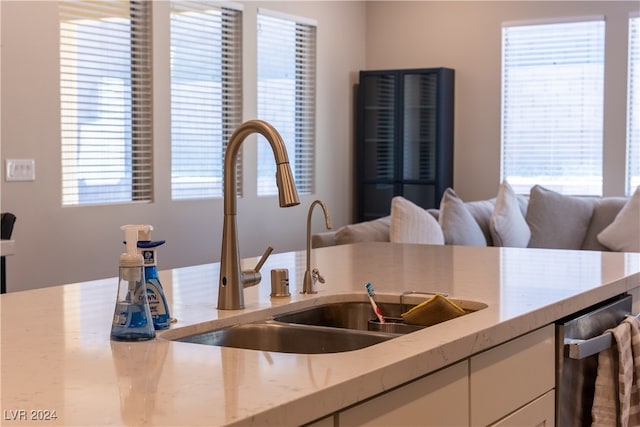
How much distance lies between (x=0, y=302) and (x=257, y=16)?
202 inches

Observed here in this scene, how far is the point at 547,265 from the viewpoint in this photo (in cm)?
247

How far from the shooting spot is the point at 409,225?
4.61 m

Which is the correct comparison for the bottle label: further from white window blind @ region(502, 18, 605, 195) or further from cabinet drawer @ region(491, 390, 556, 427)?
white window blind @ region(502, 18, 605, 195)

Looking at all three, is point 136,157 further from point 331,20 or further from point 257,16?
point 331,20

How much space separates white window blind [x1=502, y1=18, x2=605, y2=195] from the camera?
7.19 metres

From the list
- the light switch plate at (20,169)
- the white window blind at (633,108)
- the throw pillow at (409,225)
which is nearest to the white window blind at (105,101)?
the light switch plate at (20,169)

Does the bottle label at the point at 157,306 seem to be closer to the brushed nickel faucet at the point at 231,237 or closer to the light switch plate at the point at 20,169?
the brushed nickel faucet at the point at 231,237

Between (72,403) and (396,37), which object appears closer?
(72,403)

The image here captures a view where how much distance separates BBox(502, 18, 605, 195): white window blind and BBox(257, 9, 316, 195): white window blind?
1.76 meters

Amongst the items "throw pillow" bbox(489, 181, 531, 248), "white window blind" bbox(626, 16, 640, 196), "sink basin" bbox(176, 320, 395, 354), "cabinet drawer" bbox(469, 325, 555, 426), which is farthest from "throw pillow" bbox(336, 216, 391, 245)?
"white window blind" bbox(626, 16, 640, 196)

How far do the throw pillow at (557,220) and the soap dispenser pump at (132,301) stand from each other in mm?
4935

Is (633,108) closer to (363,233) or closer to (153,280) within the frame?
(363,233)

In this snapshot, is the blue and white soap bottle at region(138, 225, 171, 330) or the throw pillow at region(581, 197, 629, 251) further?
the throw pillow at region(581, 197, 629, 251)

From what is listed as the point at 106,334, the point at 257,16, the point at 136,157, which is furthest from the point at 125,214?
the point at 106,334
